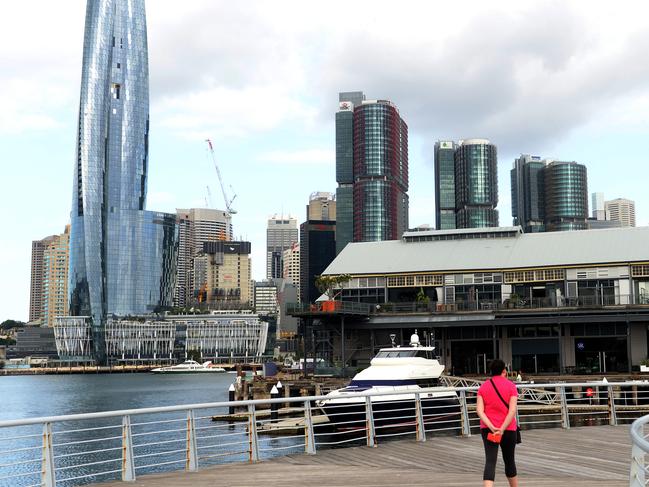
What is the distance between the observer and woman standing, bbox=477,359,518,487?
12398 mm

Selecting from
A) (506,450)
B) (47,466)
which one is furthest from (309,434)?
(506,450)

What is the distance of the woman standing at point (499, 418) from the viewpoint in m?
12.4

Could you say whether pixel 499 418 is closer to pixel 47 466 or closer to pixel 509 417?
pixel 509 417

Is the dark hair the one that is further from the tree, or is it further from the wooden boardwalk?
the tree

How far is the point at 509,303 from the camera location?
79.4 m

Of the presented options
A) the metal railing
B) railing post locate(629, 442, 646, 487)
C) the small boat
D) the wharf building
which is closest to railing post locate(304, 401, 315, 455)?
the metal railing

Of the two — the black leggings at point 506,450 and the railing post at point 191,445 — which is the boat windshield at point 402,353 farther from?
the black leggings at point 506,450

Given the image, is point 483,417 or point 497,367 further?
point 497,367

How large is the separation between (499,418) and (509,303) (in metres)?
68.8

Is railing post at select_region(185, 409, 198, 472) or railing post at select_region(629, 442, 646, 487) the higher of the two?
railing post at select_region(629, 442, 646, 487)

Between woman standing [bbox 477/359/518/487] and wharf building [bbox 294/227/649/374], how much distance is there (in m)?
63.5

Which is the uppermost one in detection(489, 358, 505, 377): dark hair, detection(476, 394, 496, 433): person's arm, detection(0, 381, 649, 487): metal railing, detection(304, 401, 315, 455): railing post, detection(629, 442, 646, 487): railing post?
detection(489, 358, 505, 377): dark hair

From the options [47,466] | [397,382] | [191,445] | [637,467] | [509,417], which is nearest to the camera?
[637,467]

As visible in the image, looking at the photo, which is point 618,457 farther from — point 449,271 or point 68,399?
point 68,399
